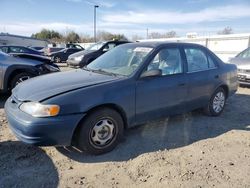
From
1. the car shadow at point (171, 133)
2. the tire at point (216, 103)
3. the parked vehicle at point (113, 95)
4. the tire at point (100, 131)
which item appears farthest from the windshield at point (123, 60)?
the tire at point (216, 103)

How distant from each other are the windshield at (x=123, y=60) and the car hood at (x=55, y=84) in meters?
0.29

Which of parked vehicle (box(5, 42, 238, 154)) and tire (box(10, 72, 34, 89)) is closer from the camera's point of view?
parked vehicle (box(5, 42, 238, 154))

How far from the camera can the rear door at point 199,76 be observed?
4758 millimetres

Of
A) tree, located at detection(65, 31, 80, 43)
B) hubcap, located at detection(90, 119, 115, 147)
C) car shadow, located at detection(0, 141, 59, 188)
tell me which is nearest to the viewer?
car shadow, located at detection(0, 141, 59, 188)

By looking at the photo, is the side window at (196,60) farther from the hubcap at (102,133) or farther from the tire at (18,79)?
the tire at (18,79)

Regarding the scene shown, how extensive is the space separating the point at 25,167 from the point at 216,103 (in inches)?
156

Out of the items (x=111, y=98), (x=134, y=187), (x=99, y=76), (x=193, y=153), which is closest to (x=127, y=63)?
(x=99, y=76)

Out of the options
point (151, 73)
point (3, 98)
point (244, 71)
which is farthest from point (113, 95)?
point (244, 71)

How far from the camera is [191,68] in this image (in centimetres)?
479

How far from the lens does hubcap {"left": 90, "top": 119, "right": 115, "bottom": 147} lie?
3586mm

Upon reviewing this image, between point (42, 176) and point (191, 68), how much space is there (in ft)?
10.3

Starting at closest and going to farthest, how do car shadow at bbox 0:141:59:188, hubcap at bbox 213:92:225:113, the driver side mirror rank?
1. car shadow at bbox 0:141:59:188
2. the driver side mirror
3. hubcap at bbox 213:92:225:113

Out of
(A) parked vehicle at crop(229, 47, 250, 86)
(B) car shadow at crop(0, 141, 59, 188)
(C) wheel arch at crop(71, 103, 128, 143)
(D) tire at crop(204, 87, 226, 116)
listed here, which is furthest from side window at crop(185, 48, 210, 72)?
(A) parked vehicle at crop(229, 47, 250, 86)

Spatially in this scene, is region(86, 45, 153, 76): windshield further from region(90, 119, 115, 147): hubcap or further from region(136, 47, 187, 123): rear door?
region(90, 119, 115, 147): hubcap
